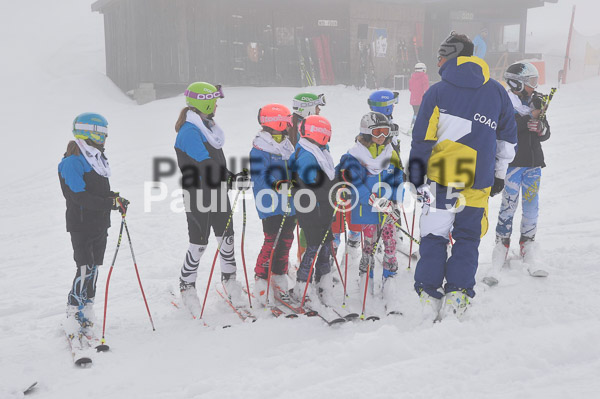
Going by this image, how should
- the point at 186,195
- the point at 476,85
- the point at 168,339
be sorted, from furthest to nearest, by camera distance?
the point at 186,195
the point at 168,339
the point at 476,85

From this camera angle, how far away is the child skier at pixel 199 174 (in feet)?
13.5

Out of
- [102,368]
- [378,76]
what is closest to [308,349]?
[102,368]

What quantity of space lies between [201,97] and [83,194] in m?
1.23

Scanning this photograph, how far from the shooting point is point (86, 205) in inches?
146

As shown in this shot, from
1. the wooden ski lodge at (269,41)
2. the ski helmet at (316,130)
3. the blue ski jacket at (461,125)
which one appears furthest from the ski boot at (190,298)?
the wooden ski lodge at (269,41)

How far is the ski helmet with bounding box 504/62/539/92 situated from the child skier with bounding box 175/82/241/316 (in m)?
2.61

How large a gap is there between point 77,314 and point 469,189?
3130mm

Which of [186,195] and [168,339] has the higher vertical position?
[186,195]

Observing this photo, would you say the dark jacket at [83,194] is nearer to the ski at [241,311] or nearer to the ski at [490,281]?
the ski at [241,311]

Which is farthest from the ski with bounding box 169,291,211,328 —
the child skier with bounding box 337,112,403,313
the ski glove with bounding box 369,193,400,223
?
the ski glove with bounding box 369,193,400,223

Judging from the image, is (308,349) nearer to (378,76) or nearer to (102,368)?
(102,368)

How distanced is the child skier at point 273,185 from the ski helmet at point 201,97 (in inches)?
16.9

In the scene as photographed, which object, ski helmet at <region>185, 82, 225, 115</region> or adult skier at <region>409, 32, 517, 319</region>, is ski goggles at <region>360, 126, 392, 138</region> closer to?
adult skier at <region>409, 32, 517, 319</region>

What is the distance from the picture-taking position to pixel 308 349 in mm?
3398
